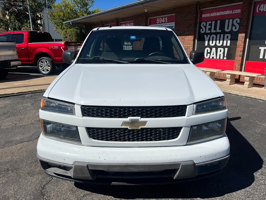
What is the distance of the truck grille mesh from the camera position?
1.75 m

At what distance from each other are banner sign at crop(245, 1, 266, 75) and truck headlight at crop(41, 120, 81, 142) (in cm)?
767

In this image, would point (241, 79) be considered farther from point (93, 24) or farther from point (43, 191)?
point (93, 24)

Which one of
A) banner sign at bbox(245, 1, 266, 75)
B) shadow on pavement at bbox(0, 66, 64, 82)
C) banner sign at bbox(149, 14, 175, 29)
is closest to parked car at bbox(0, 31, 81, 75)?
shadow on pavement at bbox(0, 66, 64, 82)

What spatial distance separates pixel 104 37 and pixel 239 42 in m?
6.43

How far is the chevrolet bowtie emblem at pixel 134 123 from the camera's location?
1750 millimetres

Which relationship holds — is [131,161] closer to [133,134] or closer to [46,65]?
[133,134]

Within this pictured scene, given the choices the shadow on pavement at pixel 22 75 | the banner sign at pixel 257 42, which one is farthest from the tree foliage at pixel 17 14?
the banner sign at pixel 257 42

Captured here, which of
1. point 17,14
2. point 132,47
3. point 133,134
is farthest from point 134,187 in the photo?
point 17,14

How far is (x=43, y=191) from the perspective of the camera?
2.19 meters

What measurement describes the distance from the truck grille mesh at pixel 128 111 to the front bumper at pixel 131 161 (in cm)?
30

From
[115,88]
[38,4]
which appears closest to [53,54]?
[115,88]

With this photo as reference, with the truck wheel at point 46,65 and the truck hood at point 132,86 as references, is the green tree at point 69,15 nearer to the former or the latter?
the truck wheel at point 46,65

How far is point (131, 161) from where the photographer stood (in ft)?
5.63

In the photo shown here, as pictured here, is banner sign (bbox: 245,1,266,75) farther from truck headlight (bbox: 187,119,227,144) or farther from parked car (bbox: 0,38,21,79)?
parked car (bbox: 0,38,21,79)
